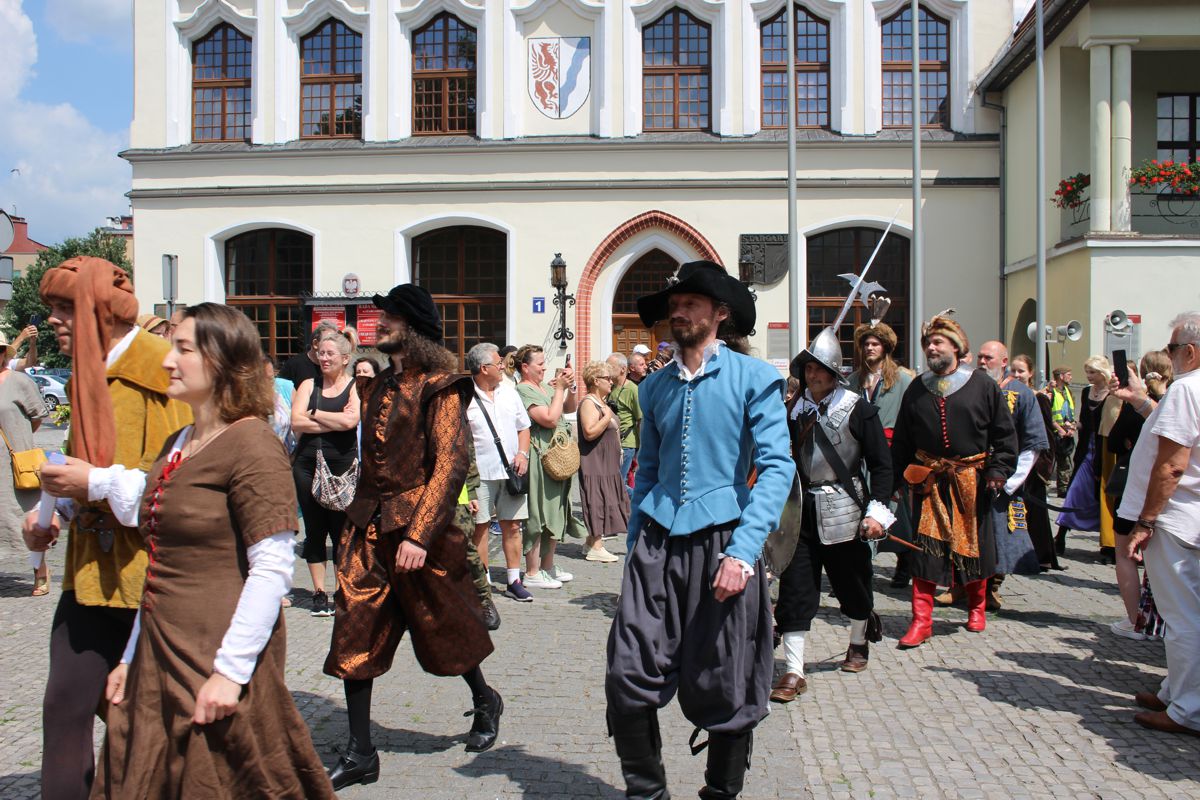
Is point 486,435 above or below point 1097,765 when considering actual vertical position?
above

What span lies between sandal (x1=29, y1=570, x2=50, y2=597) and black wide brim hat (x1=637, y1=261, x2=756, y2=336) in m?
5.91

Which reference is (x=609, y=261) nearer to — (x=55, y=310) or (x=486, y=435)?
(x=486, y=435)

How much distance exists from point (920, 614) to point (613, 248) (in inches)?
618

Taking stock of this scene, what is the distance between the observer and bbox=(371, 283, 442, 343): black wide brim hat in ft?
14.8

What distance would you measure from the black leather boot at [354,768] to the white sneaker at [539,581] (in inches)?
167

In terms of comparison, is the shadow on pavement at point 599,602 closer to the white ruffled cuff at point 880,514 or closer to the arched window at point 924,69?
the white ruffled cuff at point 880,514

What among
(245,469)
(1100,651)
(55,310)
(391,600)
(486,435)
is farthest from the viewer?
(486,435)

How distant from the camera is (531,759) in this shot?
14.7ft

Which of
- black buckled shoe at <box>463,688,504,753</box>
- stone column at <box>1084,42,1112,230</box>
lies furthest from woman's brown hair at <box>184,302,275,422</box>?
stone column at <box>1084,42,1112,230</box>

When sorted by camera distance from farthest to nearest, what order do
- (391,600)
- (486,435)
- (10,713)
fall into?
(486,435) < (10,713) < (391,600)

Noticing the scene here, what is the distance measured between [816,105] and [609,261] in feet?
17.1

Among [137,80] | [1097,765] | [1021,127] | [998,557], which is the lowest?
[1097,765]

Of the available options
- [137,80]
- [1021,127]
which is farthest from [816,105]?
[137,80]

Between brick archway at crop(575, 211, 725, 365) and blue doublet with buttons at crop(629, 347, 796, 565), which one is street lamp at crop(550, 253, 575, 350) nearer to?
brick archway at crop(575, 211, 725, 365)
